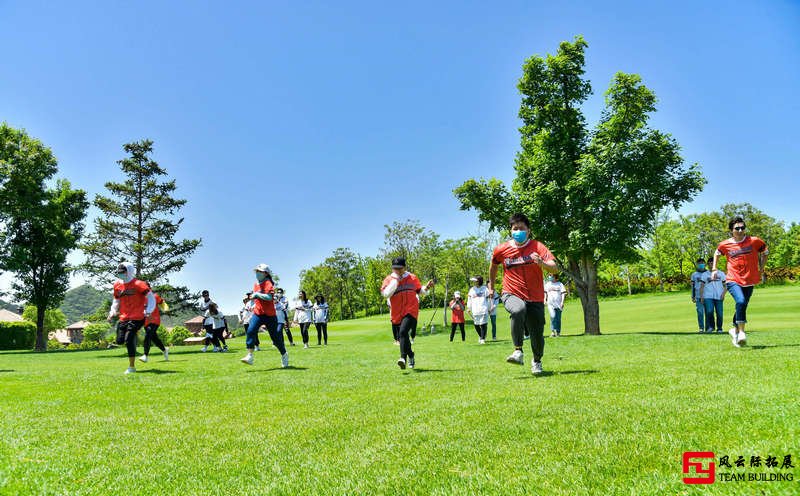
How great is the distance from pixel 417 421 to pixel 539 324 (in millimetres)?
3716

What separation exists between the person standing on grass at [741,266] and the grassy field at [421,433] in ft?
6.47

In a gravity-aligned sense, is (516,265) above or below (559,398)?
above

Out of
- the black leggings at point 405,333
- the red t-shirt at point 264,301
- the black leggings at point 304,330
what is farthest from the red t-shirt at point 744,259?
the black leggings at point 304,330

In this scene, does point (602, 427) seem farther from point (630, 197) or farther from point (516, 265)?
point (630, 197)

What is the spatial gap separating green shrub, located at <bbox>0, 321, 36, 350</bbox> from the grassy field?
55526 mm

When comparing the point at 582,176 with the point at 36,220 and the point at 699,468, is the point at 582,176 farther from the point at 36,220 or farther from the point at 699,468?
the point at 36,220

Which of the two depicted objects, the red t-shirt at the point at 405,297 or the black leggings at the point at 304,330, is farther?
A: the black leggings at the point at 304,330

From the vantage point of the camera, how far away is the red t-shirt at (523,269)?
25.4ft

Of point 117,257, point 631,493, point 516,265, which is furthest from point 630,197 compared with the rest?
point 117,257

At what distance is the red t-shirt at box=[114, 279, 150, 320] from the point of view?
11.3 m

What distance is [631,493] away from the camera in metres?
2.62

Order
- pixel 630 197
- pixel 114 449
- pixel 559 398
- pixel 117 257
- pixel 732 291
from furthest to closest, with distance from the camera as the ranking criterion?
pixel 117 257 → pixel 630 197 → pixel 732 291 → pixel 559 398 → pixel 114 449

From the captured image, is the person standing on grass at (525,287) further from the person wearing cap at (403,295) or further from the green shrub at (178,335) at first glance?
the green shrub at (178,335)

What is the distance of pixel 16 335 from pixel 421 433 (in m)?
63.0
